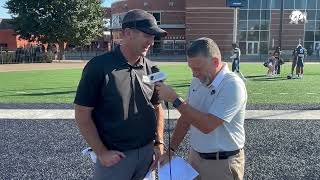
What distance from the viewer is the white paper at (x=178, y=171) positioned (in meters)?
3.28

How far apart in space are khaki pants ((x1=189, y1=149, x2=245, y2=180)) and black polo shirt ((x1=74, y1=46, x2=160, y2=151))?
1.60 feet

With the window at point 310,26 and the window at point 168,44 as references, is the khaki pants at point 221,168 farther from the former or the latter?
the window at point 310,26

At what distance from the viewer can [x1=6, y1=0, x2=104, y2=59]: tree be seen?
44750 mm

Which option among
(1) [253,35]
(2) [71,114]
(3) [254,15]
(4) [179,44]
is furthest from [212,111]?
(4) [179,44]

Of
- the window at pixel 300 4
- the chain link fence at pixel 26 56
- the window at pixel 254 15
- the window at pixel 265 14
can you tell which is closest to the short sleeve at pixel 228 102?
the chain link fence at pixel 26 56

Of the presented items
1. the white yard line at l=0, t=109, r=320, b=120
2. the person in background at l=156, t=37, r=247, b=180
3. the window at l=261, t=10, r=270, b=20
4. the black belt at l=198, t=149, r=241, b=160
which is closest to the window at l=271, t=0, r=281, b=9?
the window at l=261, t=10, r=270, b=20

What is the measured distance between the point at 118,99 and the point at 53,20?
44.1 metres

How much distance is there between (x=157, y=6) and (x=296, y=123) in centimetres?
6029

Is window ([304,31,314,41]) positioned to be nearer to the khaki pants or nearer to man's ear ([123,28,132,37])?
the khaki pants

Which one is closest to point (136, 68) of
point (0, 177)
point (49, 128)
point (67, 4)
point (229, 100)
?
point (229, 100)

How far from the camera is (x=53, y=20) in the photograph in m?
45.0

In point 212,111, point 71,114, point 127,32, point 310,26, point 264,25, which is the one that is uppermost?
point 264,25

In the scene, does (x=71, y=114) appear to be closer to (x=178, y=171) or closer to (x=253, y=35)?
(x=178, y=171)

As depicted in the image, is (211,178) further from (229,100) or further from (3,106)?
(3,106)
